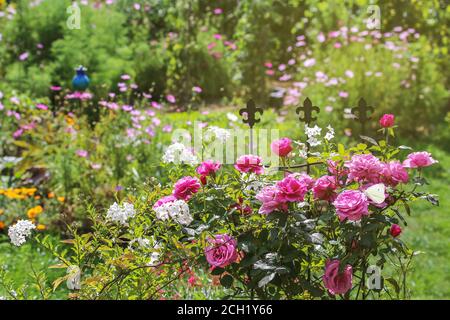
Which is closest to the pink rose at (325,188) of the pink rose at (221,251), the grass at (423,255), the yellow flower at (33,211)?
the pink rose at (221,251)

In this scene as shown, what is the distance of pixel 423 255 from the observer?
167 inches

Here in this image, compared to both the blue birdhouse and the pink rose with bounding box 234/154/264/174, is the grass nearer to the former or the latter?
the pink rose with bounding box 234/154/264/174

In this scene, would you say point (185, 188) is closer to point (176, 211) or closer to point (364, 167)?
point (176, 211)

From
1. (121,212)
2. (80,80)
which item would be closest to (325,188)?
(121,212)

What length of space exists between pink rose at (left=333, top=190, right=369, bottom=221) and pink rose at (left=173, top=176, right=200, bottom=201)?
43 cm

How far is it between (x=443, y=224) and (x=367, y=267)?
2.68 meters

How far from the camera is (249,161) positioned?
7.21 feet

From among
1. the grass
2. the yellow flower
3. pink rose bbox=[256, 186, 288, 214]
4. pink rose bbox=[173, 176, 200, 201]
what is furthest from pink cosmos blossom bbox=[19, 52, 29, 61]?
pink rose bbox=[256, 186, 288, 214]

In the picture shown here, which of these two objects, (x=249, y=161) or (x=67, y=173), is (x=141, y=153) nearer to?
(x=67, y=173)

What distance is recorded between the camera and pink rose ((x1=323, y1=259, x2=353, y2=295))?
2.04m

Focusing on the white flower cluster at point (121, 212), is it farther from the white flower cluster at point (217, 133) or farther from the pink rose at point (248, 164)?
the white flower cluster at point (217, 133)

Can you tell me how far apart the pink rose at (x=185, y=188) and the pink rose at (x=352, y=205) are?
1.42ft

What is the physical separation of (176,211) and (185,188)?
17 centimetres
